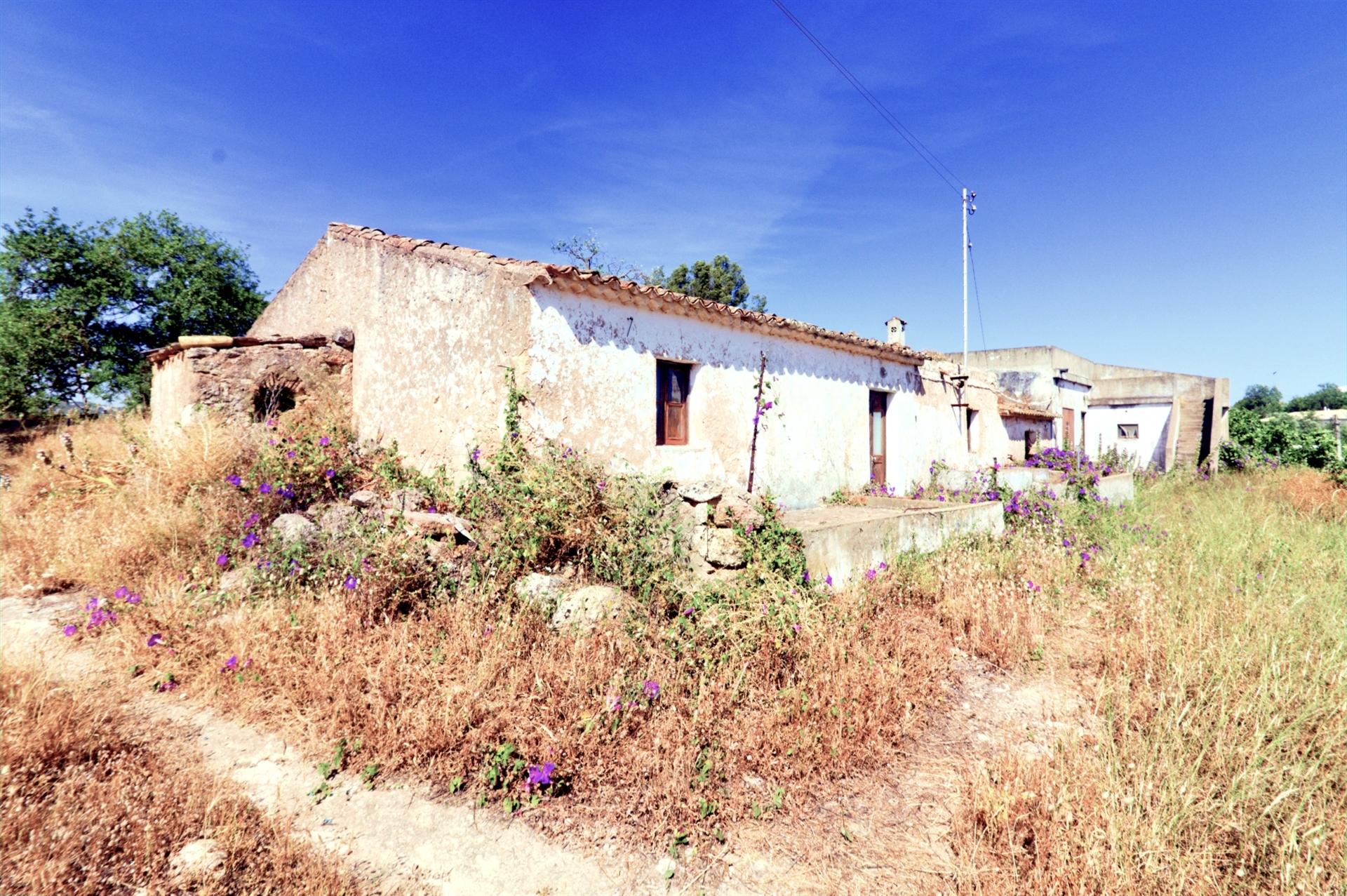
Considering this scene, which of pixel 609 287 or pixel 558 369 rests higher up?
pixel 609 287

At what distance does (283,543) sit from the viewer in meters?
4.87

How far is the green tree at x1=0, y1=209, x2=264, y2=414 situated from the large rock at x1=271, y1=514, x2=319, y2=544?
14.1 metres

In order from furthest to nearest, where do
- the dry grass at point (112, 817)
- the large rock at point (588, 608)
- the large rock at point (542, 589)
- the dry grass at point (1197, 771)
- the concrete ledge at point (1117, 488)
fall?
the concrete ledge at point (1117, 488)
the large rock at point (542, 589)
the large rock at point (588, 608)
the dry grass at point (1197, 771)
the dry grass at point (112, 817)

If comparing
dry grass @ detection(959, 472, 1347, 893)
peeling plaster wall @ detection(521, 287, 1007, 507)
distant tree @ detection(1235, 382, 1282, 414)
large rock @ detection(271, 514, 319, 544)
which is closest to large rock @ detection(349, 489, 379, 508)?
large rock @ detection(271, 514, 319, 544)

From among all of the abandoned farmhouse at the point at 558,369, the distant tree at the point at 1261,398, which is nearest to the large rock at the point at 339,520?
the abandoned farmhouse at the point at 558,369

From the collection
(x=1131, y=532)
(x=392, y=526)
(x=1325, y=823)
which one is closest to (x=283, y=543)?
(x=392, y=526)

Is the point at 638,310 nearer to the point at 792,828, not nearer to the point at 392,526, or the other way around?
the point at 392,526

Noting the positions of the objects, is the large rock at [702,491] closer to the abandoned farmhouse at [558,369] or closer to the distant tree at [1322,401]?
the abandoned farmhouse at [558,369]

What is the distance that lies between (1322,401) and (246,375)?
91088 mm

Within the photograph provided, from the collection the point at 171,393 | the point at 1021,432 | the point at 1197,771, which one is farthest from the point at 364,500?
the point at 1021,432

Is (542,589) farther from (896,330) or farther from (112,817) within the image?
(896,330)

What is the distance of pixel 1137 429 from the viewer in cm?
2020

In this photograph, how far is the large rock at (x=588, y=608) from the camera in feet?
14.2

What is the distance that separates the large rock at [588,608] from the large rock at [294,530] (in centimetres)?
233
